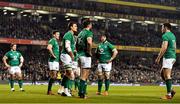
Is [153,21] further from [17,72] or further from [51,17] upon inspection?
[17,72]

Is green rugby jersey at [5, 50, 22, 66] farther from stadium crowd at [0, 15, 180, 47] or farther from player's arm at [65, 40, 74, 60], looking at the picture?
stadium crowd at [0, 15, 180, 47]

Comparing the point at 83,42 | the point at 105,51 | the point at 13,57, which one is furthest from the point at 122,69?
the point at 83,42

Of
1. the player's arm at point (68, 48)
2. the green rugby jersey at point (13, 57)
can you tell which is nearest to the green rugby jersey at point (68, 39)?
the player's arm at point (68, 48)

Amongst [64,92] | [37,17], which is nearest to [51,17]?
[37,17]

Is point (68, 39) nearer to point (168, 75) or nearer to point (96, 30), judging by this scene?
point (168, 75)

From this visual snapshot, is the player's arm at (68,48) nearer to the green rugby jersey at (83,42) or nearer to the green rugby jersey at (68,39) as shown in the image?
the green rugby jersey at (68,39)

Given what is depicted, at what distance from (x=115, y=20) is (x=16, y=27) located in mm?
19472

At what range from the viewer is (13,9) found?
59.9 m

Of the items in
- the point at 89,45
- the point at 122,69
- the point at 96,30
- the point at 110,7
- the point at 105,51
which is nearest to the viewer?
the point at 89,45

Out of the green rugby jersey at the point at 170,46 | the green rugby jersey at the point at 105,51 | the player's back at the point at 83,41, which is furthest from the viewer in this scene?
the green rugby jersey at the point at 105,51

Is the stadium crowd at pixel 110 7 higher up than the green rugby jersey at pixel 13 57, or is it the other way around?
the stadium crowd at pixel 110 7

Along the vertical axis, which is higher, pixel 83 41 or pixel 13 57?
pixel 83 41

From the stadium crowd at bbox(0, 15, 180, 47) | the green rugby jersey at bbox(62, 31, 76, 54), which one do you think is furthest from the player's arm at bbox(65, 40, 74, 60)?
the stadium crowd at bbox(0, 15, 180, 47)

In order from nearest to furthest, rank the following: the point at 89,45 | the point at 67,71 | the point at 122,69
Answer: the point at 89,45
the point at 67,71
the point at 122,69
